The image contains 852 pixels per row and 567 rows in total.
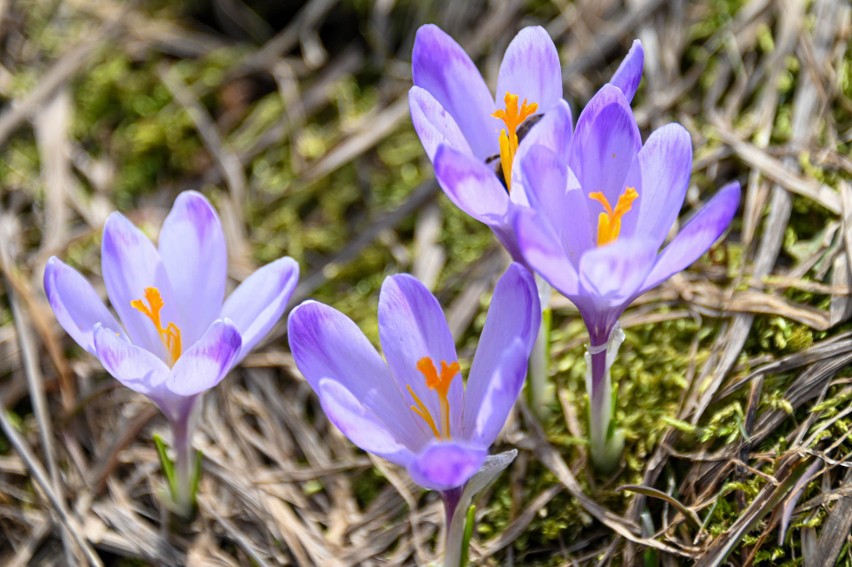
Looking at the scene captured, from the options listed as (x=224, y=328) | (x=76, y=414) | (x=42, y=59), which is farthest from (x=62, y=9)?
(x=224, y=328)

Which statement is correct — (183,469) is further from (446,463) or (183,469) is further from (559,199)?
(559,199)

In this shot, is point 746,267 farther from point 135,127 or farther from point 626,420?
point 135,127

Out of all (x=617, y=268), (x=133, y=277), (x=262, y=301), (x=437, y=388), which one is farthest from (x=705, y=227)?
(x=133, y=277)

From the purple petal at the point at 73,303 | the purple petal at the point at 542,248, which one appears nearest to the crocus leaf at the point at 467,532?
the purple petal at the point at 542,248

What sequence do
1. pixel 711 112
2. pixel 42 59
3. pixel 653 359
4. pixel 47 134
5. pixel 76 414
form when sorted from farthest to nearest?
pixel 42 59, pixel 47 134, pixel 711 112, pixel 76 414, pixel 653 359

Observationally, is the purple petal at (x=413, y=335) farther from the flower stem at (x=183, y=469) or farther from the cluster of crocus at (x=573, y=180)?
the flower stem at (x=183, y=469)

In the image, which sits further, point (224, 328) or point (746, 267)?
point (746, 267)
